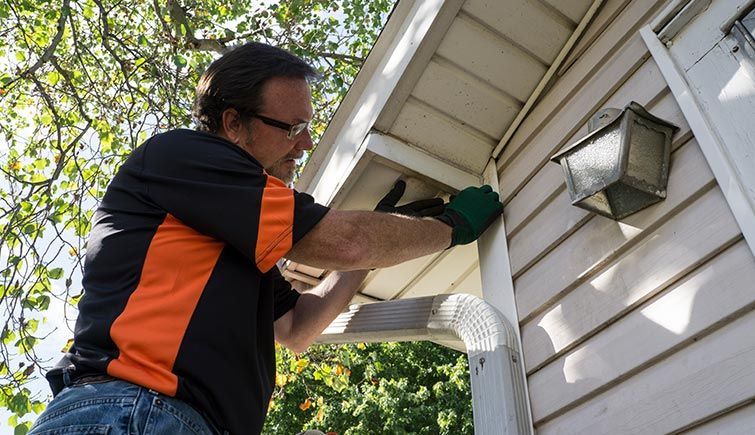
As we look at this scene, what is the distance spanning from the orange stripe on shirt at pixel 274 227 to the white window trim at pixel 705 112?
1043 mm

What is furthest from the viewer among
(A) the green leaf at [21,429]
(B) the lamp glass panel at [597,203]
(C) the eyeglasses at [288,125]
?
(A) the green leaf at [21,429]

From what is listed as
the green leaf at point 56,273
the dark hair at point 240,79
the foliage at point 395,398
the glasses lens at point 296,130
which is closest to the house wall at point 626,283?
the glasses lens at point 296,130

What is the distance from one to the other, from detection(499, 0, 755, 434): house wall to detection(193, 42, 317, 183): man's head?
85 cm

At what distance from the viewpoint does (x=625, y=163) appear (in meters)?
1.61

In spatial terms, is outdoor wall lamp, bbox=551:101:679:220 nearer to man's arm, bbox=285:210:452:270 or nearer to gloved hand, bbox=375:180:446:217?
man's arm, bbox=285:210:452:270

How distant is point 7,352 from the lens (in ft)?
13.6

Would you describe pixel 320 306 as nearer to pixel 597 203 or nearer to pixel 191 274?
pixel 191 274

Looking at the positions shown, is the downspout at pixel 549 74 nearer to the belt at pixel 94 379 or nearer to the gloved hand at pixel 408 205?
the gloved hand at pixel 408 205

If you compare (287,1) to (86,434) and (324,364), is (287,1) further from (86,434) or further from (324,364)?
(86,434)

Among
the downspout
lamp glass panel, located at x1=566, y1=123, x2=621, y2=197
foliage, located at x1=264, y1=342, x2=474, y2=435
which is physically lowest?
lamp glass panel, located at x1=566, y1=123, x2=621, y2=197

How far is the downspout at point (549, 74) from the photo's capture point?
230 cm

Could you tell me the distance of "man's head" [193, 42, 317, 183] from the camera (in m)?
2.17

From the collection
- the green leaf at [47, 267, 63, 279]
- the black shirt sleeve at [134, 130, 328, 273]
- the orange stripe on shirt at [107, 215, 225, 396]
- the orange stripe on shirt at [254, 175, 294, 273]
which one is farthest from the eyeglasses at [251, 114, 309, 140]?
the green leaf at [47, 267, 63, 279]

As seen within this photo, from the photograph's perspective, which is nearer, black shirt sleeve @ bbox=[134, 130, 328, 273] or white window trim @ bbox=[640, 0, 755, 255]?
white window trim @ bbox=[640, 0, 755, 255]
